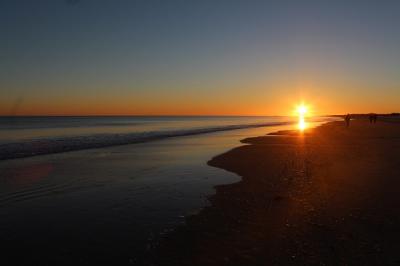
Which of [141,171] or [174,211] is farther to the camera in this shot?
[141,171]

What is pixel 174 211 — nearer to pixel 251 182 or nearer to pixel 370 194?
pixel 251 182

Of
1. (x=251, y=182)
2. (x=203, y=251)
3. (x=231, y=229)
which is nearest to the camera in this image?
(x=203, y=251)

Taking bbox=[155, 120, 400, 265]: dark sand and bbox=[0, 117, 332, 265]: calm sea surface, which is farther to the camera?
bbox=[0, 117, 332, 265]: calm sea surface

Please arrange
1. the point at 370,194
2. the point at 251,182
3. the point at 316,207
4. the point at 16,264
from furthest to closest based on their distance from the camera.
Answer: the point at 251,182 → the point at 370,194 → the point at 316,207 → the point at 16,264

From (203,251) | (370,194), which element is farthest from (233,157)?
(203,251)

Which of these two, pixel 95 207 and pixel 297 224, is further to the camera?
pixel 95 207

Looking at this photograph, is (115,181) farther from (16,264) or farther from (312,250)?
(312,250)

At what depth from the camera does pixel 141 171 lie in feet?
50.3

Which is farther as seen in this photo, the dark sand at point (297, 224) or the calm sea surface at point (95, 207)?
the calm sea surface at point (95, 207)

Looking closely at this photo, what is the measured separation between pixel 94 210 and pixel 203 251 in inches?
153

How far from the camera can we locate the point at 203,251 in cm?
628

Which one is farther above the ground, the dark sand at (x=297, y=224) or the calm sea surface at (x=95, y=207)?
the dark sand at (x=297, y=224)

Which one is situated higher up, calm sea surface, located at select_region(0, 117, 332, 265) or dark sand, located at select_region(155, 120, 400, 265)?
dark sand, located at select_region(155, 120, 400, 265)

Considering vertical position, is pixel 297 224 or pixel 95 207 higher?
pixel 297 224
